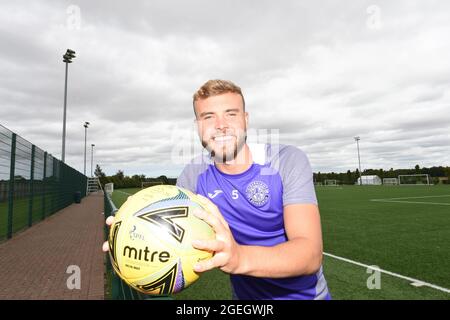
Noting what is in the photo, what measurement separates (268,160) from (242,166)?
217 millimetres

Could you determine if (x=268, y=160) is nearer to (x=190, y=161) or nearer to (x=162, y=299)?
(x=190, y=161)

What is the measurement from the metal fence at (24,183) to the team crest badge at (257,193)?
1104 cm

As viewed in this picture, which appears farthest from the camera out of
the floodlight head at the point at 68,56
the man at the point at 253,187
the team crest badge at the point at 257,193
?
the floodlight head at the point at 68,56

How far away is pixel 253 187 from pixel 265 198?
124 millimetres

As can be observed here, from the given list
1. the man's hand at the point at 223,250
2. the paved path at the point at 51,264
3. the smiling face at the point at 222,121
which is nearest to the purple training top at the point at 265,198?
the smiling face at the point at 222,121

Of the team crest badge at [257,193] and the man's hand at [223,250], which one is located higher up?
the team crest badge at [257,193]

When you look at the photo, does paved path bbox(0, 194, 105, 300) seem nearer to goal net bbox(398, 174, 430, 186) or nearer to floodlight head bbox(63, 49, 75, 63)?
floodlight head bbox(63, 49, 75, 63)

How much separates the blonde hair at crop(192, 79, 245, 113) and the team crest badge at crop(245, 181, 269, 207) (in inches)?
25.4

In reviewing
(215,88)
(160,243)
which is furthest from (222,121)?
(160,243)

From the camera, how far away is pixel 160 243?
1.68m

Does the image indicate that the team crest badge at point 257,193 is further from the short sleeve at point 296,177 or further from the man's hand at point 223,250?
the man's hand at point 223,250

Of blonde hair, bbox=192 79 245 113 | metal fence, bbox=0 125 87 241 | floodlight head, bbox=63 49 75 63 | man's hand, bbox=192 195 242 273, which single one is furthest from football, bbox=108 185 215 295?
floodlight head, bbox=63 49 75 63

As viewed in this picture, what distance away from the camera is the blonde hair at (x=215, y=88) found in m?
2.25

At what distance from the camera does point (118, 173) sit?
11000 cm
